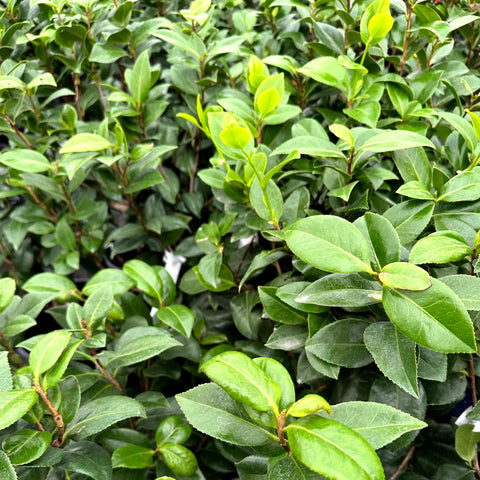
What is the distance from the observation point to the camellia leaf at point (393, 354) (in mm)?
562

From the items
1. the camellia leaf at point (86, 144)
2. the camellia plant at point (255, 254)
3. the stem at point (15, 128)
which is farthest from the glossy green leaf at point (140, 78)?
the stem at point (15, 128)

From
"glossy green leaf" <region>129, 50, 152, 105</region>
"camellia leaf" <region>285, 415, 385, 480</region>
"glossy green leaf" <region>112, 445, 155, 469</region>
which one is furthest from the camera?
"glossy green leaf" <region>129, 50, 152, 105</region>

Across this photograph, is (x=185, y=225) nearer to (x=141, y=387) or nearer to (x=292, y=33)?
(x=141, y=387)

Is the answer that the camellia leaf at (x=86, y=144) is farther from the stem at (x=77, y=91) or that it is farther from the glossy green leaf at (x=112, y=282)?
the stem at (x=77, y=91)

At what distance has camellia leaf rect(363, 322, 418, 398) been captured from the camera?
22.1 inches

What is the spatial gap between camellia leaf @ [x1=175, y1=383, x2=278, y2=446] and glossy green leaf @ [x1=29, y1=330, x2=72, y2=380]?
0.74 ft

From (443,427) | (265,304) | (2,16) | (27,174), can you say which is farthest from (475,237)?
(2,16)

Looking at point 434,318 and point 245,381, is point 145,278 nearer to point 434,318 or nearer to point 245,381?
point 245,381

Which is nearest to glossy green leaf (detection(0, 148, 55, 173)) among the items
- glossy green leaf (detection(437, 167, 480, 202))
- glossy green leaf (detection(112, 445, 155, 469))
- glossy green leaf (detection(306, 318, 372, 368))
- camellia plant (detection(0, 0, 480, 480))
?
camellia plant (detection(0, 0, 480, 480))

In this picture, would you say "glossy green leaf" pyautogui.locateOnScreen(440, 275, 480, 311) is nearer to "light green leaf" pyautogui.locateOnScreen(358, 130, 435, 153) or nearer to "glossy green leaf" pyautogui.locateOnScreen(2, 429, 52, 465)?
"light green leaf" pyautogui.locateOnScreen(358, 130, 435, 153)

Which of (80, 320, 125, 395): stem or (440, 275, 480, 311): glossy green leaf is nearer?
(440, 275, 480, 311): glossy green leaf

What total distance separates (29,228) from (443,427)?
1176 millimetres

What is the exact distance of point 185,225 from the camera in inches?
47.4

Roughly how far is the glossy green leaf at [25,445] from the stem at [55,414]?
0.12 feet
